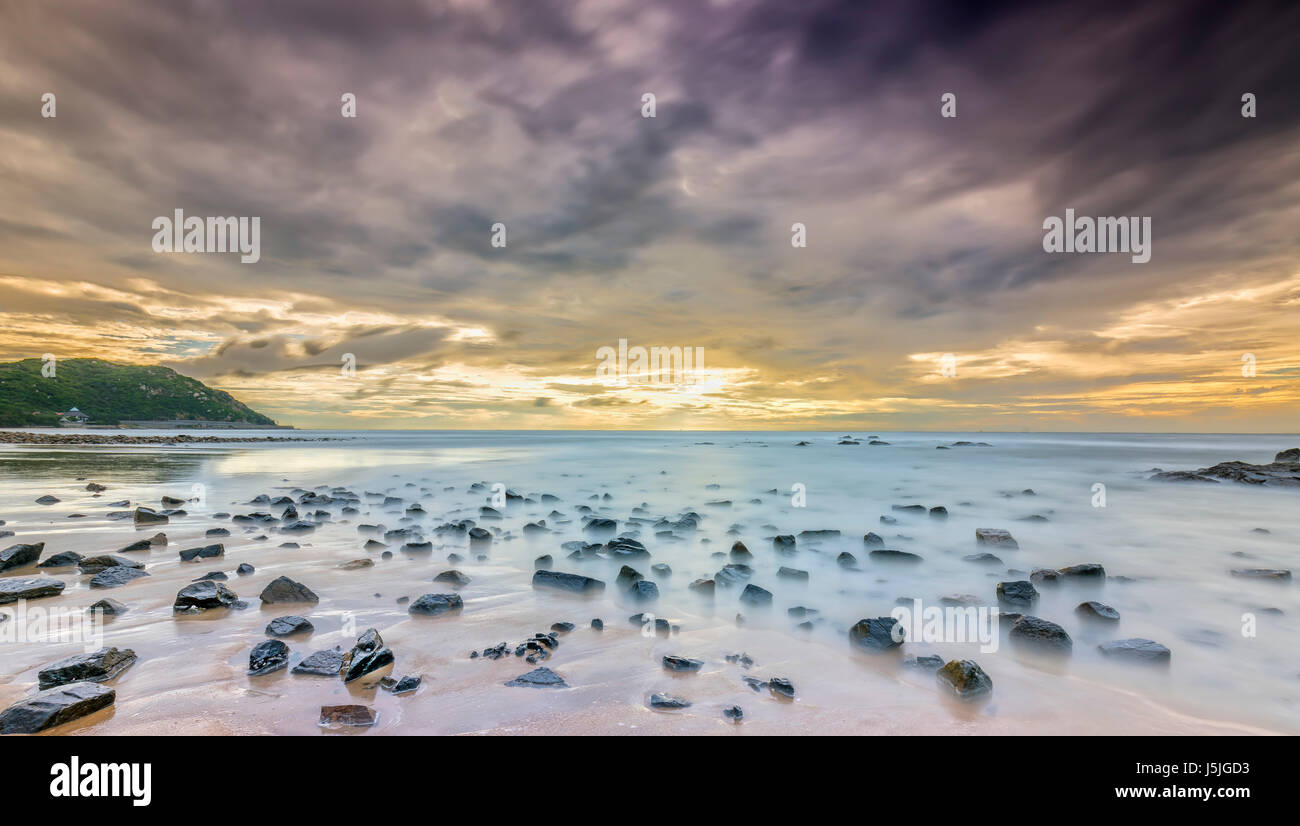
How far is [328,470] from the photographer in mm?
26500

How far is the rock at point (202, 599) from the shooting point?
561cm

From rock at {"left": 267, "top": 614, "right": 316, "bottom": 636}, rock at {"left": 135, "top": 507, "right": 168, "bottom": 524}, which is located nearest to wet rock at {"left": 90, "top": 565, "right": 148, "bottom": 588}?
rock at {"left": 267, "top": 614, "right": 316, "bottom": 636}

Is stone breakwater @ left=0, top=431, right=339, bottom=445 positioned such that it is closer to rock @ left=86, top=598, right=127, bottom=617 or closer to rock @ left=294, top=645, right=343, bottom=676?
rock @ left=86, top=598, right=127, bottom=617

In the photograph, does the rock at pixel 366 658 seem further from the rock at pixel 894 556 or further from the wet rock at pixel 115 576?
the rock at pixel 894 556

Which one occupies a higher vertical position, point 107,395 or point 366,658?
point 107,395

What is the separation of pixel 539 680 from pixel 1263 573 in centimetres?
1122

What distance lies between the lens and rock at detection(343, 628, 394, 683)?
13.4 ft

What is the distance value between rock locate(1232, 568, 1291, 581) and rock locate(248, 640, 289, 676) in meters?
13.1

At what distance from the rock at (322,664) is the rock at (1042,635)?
21.5 ft

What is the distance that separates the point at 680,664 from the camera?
4.45 m

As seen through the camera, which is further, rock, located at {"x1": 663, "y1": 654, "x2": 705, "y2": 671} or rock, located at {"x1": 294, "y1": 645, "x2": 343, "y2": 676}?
rock, located at {"x1": 663, "y1": 654, "x2": 705, "y2": 671}

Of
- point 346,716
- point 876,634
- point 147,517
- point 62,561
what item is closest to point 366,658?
point 346,716

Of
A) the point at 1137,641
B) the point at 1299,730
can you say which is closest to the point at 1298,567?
the point at 1137,641

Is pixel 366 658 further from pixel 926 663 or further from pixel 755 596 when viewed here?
pixel 926 663
